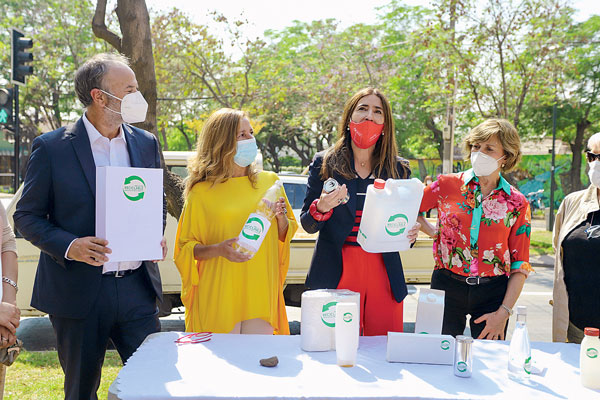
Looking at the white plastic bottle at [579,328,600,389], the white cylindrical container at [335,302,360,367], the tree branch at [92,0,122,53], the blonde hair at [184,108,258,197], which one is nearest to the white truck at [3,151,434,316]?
the tree branch at [92,0,122,53]

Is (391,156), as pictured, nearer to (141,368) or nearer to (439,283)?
(439,283)

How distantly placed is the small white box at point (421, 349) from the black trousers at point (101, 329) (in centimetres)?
129

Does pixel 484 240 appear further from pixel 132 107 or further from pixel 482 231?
pixel 132 107

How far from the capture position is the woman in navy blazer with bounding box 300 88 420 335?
2873mm

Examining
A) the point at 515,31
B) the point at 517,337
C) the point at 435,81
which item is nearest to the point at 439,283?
the point at 517,337

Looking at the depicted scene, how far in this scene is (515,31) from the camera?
471 inches

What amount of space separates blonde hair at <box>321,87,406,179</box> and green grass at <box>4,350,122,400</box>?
2511 millimetres

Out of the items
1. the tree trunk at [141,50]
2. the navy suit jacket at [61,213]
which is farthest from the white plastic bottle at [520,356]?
the tree trunk at [141,50]

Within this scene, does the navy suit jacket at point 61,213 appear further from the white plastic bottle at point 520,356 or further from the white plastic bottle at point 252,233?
the white plastic bottle at point 520,356

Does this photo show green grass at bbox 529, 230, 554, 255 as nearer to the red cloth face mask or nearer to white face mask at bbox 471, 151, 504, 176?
white face mask at bbox 471, 151, 504, 176

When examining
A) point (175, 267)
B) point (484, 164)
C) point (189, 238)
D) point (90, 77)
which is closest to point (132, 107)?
point (90, 77)

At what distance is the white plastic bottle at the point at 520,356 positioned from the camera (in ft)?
7.04

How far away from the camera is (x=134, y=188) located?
2.49 m

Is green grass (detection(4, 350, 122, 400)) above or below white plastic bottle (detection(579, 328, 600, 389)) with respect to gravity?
below
